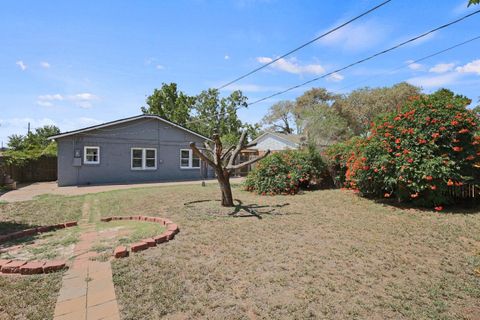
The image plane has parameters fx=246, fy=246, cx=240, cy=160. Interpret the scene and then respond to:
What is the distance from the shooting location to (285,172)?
33.8ft

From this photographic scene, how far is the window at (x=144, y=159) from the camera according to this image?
50.2 feet

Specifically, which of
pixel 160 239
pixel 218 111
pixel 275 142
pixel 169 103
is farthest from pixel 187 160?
pixel 218 111

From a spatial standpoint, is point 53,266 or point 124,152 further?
point 124,152

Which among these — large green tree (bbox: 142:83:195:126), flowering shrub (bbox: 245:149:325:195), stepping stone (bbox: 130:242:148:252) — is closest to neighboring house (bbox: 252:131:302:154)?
large green tree (bbox: 142:83:195:126)

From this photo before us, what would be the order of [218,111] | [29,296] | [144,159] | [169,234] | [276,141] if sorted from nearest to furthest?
[29,296] < [169,234] < [144,159] < [276,141] < [218,111]

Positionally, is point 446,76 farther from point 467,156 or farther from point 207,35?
point 207,35

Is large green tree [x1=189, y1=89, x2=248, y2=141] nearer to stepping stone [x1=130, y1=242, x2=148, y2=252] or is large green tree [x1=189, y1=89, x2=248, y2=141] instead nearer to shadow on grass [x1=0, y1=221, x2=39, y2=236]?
shadow on grass [x1=0, y1=221, x2=39, y2=236]

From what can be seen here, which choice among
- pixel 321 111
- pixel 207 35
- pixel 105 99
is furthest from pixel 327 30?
pixel 105 99

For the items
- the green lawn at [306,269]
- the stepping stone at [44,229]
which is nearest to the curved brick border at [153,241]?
the green lawn at [306,269]

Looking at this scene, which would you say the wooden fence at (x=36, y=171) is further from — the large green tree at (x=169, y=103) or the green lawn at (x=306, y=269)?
the large green tree at (x=169, y=103)

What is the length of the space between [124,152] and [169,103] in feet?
52.1

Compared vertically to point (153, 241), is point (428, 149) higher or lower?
higher

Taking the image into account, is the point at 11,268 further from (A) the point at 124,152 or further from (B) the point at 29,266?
(A) the point at 124,152

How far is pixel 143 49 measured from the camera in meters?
10.6
